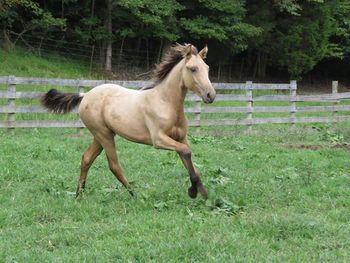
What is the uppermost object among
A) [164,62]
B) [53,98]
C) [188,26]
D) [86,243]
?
[188,26]

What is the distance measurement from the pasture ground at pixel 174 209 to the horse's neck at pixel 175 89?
1141 millimetres

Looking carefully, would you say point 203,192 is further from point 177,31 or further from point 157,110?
point 177,31

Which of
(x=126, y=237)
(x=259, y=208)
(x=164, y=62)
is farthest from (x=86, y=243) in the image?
(x=164, y=62)

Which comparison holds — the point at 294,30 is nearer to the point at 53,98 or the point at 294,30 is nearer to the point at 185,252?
the point at 53,98

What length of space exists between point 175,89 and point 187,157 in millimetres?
883

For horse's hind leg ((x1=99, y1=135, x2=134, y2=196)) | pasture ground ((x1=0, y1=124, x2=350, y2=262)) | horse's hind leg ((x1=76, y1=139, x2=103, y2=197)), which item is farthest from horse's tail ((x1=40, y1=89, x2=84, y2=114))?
pasture ground ((x1=0, y1=124, x2=350, y2=262))

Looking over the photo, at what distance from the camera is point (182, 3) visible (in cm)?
2750

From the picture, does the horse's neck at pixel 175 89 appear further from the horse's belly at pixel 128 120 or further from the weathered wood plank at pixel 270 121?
the weathered wood plank at pixel 270 121

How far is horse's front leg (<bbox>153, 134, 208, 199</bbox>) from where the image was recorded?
239 inches

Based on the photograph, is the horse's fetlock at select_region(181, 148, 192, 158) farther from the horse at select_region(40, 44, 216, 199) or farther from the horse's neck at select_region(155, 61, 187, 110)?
the horse's neck at select_region(155, 61, 187, 110)

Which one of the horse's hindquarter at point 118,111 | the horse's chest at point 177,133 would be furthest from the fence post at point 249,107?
the horse's chest at point 177,133

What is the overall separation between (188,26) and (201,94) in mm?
20362

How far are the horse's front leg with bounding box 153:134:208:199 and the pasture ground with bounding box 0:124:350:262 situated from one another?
134 millimetres

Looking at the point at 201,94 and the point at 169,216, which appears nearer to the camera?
the point at 169,216
